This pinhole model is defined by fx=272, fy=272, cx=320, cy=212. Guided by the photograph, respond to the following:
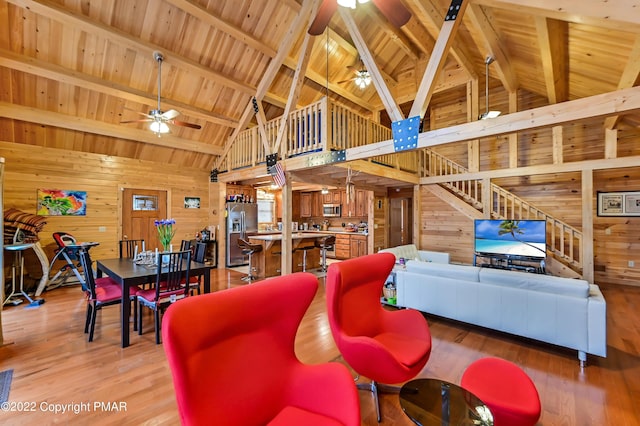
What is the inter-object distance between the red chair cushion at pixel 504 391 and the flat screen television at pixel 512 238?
12.8 ft

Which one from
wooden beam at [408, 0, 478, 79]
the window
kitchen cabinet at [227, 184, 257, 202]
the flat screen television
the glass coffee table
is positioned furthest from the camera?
the window

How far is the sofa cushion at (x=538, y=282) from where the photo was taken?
105 inches

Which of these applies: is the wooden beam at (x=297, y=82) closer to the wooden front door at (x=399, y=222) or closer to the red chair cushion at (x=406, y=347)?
the red chair cushion at (x=406, y=347)

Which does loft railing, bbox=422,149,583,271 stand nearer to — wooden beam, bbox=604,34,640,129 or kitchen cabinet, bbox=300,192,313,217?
wooden beam, bbox=604,34,640,129

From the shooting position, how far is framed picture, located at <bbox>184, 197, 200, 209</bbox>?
716 cm

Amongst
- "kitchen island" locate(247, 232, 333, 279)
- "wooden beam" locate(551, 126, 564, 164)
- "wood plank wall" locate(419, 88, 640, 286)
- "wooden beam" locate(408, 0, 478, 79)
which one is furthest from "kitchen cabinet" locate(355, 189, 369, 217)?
"wooden beam" locate(551, 126, 564, 164)

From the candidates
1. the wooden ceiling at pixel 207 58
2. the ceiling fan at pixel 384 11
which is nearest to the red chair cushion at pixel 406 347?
the ceiling fan at pixel 384 11

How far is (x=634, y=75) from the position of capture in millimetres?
3105

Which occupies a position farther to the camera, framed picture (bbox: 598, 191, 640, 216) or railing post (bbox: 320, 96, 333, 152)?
framed picture (bbox: 598, 191, 640, 216)

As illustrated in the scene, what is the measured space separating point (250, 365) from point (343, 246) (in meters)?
7.32

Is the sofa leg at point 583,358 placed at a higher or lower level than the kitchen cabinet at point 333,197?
lower

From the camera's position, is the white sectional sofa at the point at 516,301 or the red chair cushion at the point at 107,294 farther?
the red chair cushion at the point at 107,294

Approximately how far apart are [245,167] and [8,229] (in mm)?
4177

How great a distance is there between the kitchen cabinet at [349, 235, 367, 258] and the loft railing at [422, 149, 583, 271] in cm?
262
